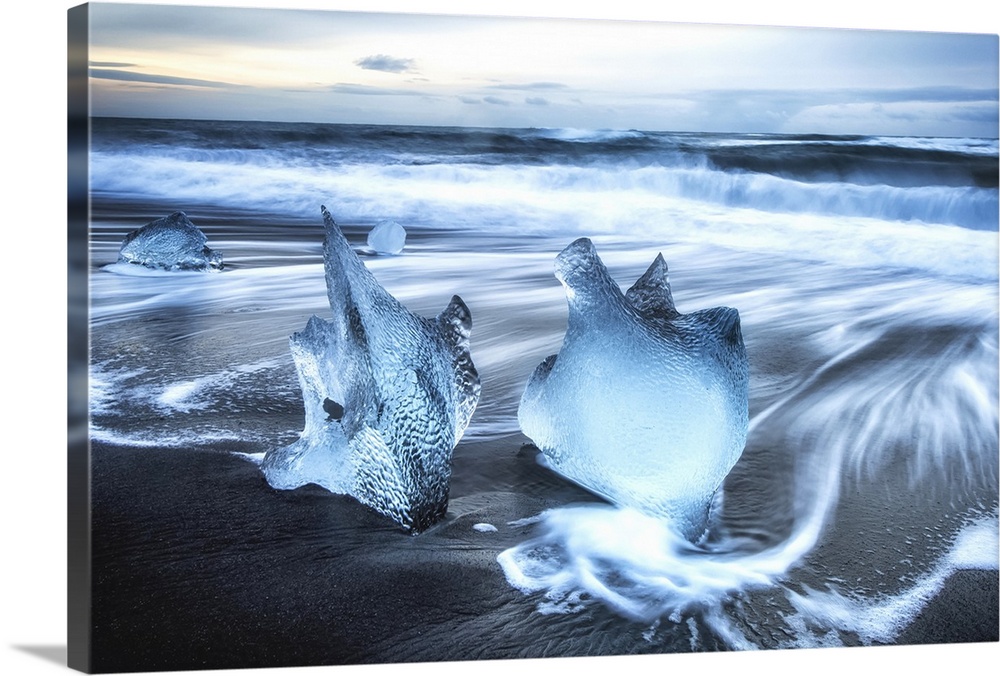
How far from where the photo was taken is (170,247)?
3273mm

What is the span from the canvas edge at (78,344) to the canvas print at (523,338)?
0.4 inches

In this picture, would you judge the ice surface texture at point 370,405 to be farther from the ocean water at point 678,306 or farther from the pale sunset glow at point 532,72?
the pale sunset glow at point 532,72

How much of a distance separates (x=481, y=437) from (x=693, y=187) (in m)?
1.02

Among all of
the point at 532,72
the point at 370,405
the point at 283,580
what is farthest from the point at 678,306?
the point at 283,580

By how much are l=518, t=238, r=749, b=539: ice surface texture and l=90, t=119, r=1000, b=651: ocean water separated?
9cm

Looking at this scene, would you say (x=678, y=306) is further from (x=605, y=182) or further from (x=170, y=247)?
(x=170, y=247)

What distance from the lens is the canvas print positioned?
3.13 metres

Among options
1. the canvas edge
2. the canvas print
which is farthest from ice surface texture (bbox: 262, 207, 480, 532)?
the canvas edge

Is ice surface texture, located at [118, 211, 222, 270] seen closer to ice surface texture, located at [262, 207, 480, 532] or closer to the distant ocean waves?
the distant ocean waves

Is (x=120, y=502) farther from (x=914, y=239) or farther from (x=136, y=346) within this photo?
(x=914, y=239)

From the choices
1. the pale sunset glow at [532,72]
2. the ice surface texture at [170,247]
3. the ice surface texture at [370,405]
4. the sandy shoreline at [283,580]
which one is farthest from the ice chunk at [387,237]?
the sandy shoreline at [283,580]

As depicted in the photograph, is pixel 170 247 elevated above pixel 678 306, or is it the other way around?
pixel 170 247

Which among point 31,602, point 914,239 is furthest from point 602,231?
point 31,602

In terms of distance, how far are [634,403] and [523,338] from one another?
15.5 inches
